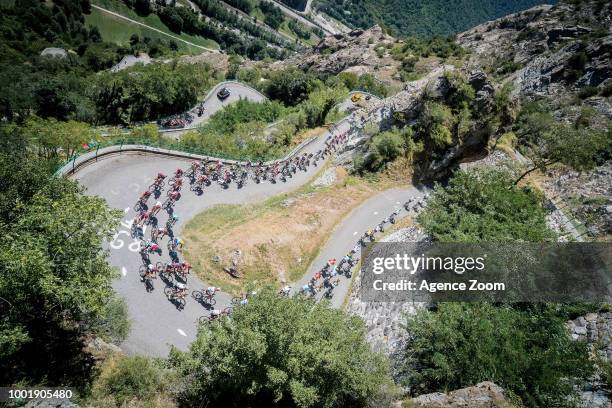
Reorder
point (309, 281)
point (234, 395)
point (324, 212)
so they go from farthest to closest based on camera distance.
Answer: point (324, 212), point (309, 281), point (234, 395)

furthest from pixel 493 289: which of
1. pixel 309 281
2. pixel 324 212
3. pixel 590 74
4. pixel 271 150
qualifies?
pixel 590 74

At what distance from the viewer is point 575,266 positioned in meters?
26.5

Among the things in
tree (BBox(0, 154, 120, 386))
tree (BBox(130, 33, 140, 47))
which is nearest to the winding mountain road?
tree (BBox(0, 154, 120, 386))

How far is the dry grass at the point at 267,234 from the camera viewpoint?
1302 inches

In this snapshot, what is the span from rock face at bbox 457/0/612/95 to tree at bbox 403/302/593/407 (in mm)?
63351

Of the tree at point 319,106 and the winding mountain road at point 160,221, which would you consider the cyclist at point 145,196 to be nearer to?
the winding mountain road at point 160,221

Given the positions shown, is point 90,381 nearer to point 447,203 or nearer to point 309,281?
point 309,281

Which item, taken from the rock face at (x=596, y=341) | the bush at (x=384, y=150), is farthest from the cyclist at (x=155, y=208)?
the rock face at (x=596, y=341)

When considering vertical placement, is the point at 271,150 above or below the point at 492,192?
above

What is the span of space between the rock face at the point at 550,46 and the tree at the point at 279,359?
71.6 m

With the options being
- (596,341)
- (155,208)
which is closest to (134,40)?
(155,208)

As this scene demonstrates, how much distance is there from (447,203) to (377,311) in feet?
35.8

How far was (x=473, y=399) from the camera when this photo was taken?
1783 cm

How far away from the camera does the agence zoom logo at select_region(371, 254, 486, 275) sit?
90.7ft
